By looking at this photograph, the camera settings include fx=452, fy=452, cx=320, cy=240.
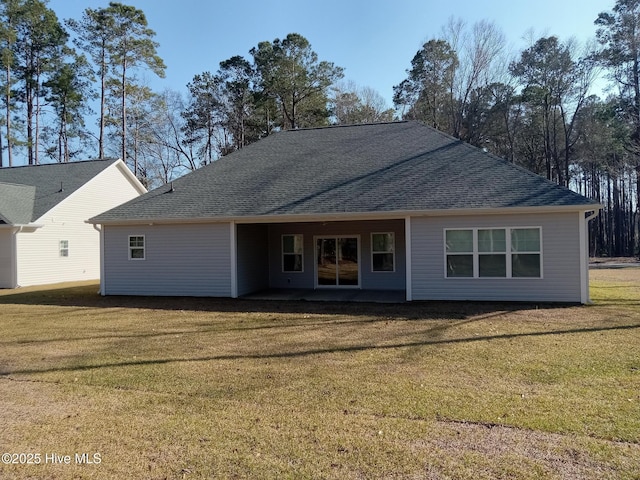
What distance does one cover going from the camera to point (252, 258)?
14.4 meters

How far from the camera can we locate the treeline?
103 ft

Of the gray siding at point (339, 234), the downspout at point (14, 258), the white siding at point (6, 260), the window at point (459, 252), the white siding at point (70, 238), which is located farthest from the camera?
the white siding at point (70, 238)

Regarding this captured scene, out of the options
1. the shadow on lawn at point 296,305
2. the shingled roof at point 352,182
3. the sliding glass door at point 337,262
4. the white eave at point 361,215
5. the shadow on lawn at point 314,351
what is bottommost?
the shadow on lawn at point 314,351

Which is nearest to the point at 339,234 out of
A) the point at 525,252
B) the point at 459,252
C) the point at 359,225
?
the point at 359,225

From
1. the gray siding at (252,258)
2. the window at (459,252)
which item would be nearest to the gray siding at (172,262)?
the gray siding at (252,258)

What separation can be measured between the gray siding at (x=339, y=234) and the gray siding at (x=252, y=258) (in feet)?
1.04

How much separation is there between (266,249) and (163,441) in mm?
11887

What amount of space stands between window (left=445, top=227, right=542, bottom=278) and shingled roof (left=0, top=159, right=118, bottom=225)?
51.6 ft

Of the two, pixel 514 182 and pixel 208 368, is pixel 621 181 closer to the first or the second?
pixel 514 182

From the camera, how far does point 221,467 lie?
3250mm

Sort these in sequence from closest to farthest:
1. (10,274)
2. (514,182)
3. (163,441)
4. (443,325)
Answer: (163,441) < (443,325) < (514,182) < (10,274)

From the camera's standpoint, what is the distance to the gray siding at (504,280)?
10695 millimetres

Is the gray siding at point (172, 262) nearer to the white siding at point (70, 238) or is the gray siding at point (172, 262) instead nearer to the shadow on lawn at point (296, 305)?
the shadow on lawn at point (296, 305)

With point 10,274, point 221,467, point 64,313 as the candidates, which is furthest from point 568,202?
point 10,274
